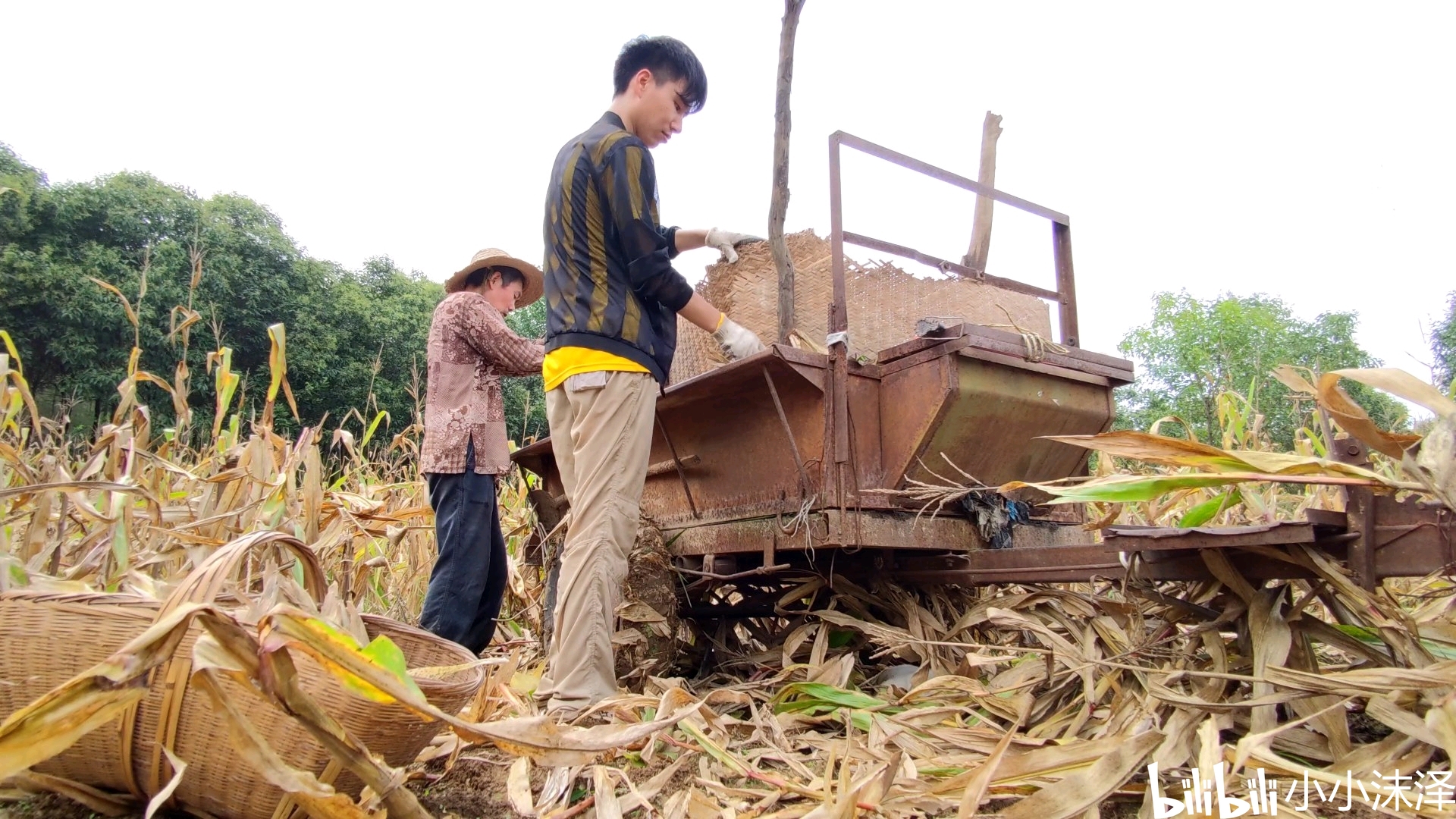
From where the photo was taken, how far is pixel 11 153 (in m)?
20.3

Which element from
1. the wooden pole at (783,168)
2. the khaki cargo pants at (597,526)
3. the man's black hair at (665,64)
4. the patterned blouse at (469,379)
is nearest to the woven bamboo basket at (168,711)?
the khaki cargo pants at (597,526)

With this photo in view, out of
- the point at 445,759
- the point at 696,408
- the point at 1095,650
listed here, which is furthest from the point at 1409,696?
the point at 696,408

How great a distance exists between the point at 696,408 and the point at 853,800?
2291 millimetres

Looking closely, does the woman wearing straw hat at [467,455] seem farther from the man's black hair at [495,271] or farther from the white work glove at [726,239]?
the white work glove at [726,239]

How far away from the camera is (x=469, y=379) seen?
3807 mm

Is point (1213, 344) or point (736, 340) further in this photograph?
point (1213, 344)

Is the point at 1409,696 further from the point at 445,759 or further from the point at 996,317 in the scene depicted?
the point at 996,317

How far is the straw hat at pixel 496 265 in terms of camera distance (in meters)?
4.08

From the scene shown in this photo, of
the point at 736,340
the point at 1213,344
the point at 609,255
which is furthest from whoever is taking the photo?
the point at 1213,344

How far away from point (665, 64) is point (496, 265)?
4.42ft

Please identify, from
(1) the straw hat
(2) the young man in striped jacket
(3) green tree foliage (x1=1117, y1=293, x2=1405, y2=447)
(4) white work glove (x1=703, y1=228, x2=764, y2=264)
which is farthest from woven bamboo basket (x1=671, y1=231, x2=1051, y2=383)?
(3) green tree foliage (x1=1117, y1=293, x2=1405, y2=447)

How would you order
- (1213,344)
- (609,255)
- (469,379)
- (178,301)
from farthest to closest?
1. (1213,344)
2. (178,301)
3. (469,379)
4. (609,255)

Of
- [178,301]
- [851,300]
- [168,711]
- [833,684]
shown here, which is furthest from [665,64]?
[178,301]

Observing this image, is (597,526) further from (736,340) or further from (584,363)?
(736,340)
